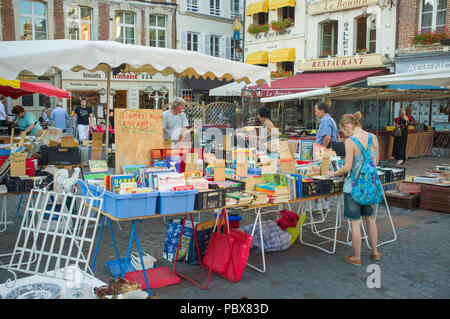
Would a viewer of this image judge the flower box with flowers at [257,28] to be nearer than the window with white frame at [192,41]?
Yes

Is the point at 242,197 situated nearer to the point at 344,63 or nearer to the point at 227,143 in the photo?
the point at 227,143

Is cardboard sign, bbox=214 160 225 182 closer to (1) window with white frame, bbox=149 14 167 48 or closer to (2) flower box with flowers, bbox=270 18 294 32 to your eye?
(2) flower box with flowers, bbox=270 18 294 32

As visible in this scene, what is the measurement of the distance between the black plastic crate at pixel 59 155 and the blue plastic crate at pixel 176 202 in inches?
145

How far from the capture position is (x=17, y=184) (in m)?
5.03

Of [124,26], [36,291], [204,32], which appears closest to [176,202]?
[36,291]

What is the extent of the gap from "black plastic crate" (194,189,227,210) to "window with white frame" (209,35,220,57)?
2215cm

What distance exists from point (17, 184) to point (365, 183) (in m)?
3.99

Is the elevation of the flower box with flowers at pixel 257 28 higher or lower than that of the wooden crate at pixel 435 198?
higher

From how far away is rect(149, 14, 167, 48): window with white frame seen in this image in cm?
2358

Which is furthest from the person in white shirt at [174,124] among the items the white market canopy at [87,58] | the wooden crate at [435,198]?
the wooden crate at [435,198]

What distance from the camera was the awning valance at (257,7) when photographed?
21.1 m

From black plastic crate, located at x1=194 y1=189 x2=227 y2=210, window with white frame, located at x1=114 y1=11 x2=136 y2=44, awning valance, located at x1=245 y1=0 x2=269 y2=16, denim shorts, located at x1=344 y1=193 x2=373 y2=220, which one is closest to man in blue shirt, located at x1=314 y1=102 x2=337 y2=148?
denim shorts, located at x1=344 y1=193 x2=373 y2=220

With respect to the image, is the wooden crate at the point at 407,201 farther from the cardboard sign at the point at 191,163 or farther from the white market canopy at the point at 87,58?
the cardboard sign at the point at 191,163
